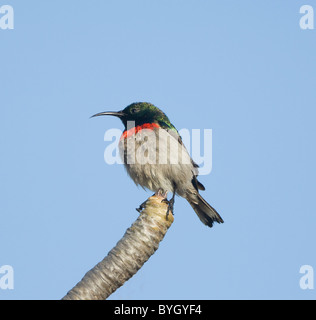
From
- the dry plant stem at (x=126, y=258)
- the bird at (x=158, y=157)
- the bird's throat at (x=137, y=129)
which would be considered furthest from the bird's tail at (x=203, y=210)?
the dry plant stem at (x=126, y=258)

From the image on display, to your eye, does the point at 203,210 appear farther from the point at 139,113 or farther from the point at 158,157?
the point at 139,113

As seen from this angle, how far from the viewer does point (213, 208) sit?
36.5 feet

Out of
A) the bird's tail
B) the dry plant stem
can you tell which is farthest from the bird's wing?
the dry plant stem

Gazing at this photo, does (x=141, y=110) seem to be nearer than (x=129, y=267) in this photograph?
No

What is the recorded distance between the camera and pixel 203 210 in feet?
37.2

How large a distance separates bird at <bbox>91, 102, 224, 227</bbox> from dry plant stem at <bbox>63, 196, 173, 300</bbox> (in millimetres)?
2164

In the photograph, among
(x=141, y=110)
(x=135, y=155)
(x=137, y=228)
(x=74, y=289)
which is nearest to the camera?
(x=74, y=289)

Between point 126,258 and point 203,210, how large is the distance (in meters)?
4.15

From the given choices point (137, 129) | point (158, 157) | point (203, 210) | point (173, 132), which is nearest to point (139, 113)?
point (137, 129)

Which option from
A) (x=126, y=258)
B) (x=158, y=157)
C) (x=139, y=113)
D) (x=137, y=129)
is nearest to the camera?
(x=126, y=258)
